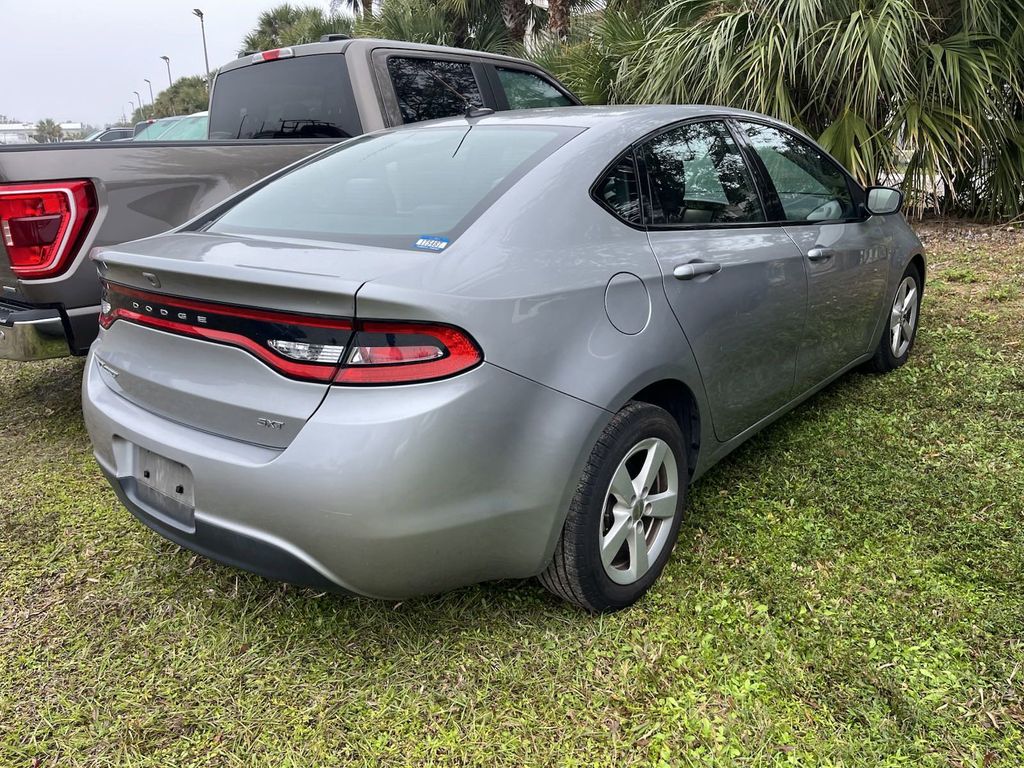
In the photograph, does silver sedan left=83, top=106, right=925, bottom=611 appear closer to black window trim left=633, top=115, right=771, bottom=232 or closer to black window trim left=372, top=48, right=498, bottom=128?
black window trim left=633, top=115, right=771, bottom=232

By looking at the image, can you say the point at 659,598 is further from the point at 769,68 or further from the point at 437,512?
the point at 769,68

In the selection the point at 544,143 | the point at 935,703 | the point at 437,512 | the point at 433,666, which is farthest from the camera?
the point at 544,143

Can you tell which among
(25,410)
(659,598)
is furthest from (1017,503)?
(25,410)

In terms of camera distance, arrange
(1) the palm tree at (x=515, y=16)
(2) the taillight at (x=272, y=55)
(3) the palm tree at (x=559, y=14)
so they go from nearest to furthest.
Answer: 1. (2) the taillight at (x=272, y=55)
2. (3) the palm tree at (x=559, y=14)
3. (1) the palm tree at (x=515, y=16)

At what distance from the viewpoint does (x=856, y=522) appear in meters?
2.76

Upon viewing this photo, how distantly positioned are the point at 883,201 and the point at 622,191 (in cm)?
199

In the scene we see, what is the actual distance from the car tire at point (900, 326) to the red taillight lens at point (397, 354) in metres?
2.96

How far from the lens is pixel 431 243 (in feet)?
6.53

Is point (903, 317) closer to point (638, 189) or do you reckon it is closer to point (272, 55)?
point (638, 189)

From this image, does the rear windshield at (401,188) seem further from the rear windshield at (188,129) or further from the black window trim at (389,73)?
the rear windshield at (188,129)

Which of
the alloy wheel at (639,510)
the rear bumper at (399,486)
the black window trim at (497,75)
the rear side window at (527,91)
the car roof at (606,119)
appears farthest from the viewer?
the rear side window at (527,91)

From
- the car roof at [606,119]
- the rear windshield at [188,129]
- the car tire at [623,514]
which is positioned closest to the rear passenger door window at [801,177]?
the car roof at [606,119]

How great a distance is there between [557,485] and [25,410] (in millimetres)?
3505

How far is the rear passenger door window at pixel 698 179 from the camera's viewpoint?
2.55 m
